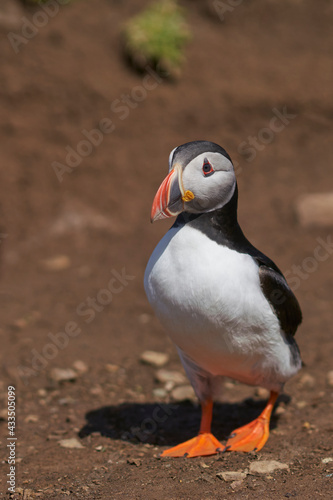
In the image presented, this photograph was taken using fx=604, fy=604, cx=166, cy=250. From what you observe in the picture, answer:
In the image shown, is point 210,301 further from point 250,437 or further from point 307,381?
point 307,381

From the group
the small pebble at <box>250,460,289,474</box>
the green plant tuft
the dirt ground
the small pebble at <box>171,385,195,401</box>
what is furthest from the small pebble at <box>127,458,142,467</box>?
the green plant tuft

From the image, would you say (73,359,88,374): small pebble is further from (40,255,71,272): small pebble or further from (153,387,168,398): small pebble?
(40,255,71,272): small pebble

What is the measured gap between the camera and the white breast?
12.9 feet

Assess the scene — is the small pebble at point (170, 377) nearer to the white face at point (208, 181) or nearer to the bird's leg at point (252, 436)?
the bird's leg at point (252, 436)

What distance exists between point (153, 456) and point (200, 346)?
1.01m

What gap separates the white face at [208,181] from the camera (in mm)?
3895

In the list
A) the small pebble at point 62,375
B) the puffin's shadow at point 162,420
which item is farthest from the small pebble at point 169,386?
the small pebble at point 62,375

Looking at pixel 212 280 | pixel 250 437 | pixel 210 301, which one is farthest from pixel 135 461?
A: pixel 212 280

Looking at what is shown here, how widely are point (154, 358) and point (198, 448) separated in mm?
2001

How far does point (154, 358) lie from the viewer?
641cm

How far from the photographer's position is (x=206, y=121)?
1055 centimetres

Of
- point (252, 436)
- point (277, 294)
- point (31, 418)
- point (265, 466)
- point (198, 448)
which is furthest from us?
point (31, 418)

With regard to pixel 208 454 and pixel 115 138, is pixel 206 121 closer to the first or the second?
pixel 115 138

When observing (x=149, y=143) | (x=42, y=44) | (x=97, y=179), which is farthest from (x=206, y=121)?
(x=42, y=44)
